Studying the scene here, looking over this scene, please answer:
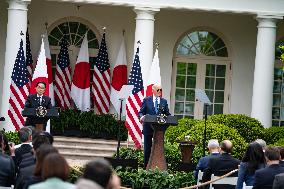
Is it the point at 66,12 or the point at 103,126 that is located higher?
the point at 66,12

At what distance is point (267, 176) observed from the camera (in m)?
12.7

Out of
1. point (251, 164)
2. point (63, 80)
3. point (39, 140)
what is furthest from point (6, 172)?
point (63, 80)

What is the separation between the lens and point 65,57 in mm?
28969

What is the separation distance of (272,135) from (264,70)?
188 centimetres

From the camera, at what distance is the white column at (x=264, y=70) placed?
87.9 ft

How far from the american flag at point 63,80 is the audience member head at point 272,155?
16.4 meters

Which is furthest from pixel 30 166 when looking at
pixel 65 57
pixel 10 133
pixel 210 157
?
pixel 65 57

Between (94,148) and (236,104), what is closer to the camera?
(94,148)

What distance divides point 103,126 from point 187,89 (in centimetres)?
413

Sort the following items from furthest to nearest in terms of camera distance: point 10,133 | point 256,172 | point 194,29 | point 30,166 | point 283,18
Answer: point 194,29
point 283,18
point 10,133
point 256,172
point 30,166

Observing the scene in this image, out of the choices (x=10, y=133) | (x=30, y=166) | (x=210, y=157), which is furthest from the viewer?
(x=10, y=133)

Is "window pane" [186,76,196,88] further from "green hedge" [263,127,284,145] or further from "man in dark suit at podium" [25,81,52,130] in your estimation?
"man in dark suit at podium" [25,81,52,130]

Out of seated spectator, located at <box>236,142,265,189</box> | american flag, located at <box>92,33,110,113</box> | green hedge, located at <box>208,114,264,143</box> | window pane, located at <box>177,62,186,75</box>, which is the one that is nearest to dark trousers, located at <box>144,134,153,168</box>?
green hedge, located at <box>208,114,264,143</box>

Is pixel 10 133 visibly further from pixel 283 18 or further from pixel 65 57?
pixel 283 18
